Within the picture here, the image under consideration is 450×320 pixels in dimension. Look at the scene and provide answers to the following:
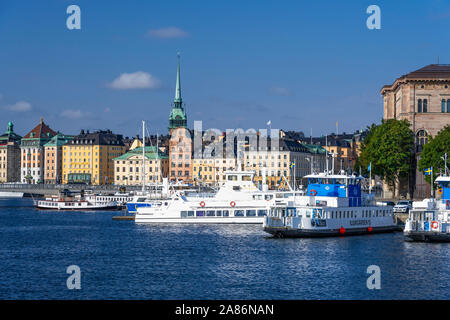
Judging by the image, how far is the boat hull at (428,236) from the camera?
67931 millimetres

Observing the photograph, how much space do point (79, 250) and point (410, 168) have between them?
238 feet

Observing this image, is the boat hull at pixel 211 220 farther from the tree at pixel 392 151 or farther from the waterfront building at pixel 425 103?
the waterfront building at pixel 425 103

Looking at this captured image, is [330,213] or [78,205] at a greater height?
[330,213]

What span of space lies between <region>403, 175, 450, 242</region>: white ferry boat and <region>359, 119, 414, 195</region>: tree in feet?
173

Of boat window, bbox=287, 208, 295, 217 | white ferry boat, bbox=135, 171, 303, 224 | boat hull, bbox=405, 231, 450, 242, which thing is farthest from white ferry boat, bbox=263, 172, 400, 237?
white ferry boat, bbox=135, 171, 303, 224

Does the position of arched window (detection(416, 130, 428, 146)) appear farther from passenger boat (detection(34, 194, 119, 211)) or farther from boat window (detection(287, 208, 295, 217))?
boat window (detection(287, 208, 295, 217))

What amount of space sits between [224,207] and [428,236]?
30.4 m

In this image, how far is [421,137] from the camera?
134 meters

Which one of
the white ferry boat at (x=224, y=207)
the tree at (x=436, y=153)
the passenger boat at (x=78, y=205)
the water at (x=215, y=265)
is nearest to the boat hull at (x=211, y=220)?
the white ferry boat at (x=224, y=207)

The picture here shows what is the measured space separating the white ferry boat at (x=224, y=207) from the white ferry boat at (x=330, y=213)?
46.8 ft

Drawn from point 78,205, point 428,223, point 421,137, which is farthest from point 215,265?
point 421,137

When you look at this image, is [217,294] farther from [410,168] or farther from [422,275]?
[410,168]

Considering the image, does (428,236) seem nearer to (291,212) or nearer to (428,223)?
(428,223)

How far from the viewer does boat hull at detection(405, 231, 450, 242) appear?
6793cm
